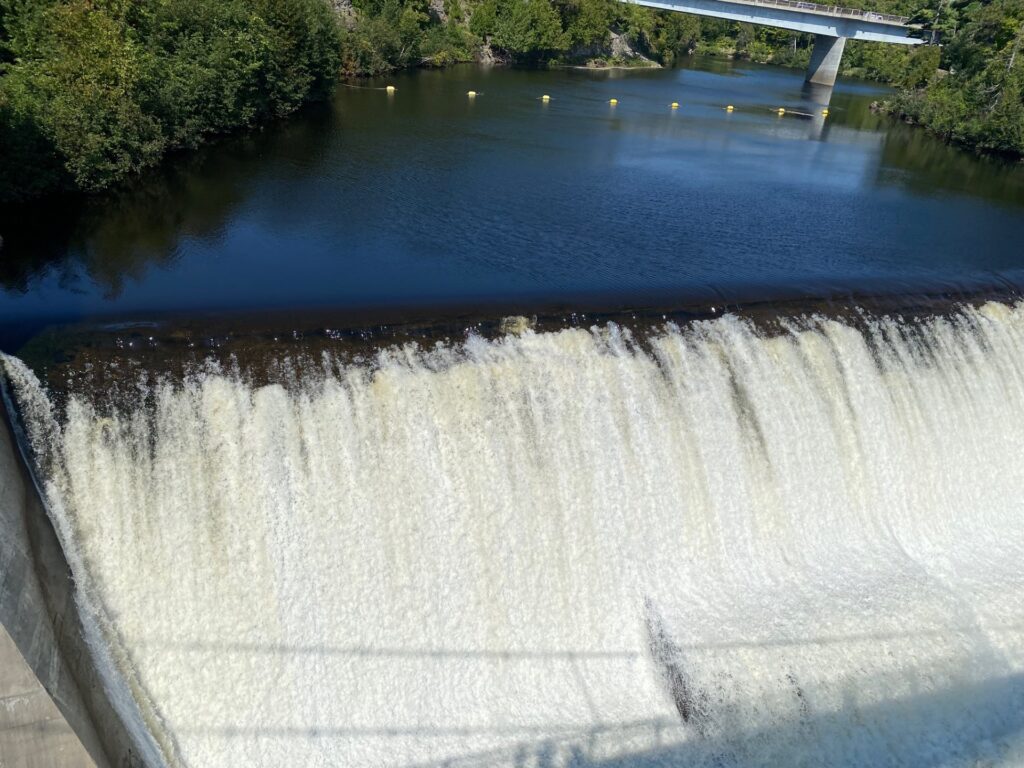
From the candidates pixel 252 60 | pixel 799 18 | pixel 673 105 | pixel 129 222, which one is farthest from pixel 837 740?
pixel 799 18

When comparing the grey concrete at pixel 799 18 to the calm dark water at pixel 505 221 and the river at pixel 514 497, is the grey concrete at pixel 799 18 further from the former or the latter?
the river at pixel 514 497

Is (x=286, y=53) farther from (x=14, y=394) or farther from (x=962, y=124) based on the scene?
(x=962, y=124)

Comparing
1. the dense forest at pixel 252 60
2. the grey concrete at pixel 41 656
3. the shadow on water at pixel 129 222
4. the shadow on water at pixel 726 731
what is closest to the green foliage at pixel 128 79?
the dense forest at pixel 252 60

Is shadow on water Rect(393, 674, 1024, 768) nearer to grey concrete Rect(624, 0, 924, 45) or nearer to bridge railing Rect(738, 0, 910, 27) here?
grey concrete Rect(624, 0, 924, 45)

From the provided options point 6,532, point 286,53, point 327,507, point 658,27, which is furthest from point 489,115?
point 658,27

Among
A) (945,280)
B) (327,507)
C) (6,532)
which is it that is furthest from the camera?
(945,280)

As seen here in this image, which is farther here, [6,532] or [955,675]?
[955,675]
